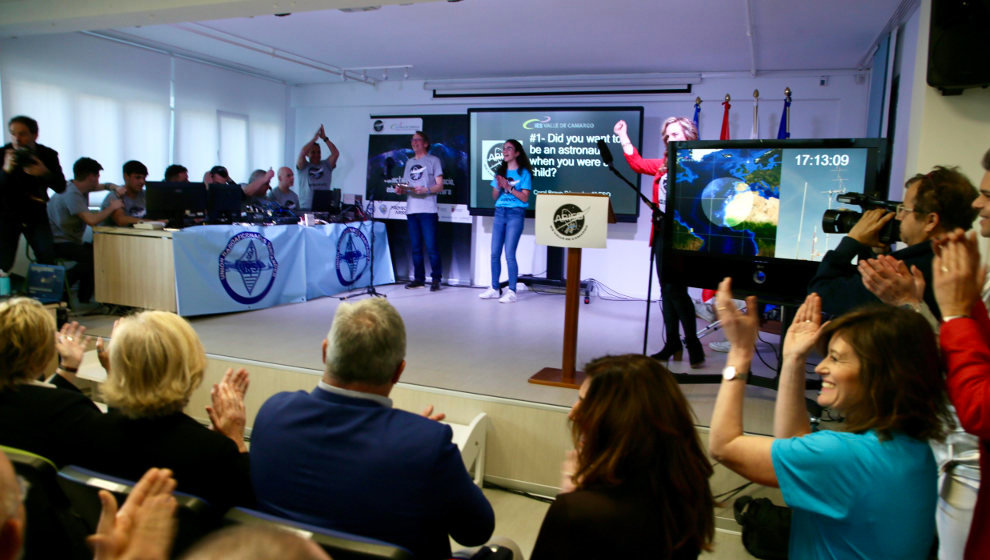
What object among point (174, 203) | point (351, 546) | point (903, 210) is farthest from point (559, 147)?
point (351, 546)

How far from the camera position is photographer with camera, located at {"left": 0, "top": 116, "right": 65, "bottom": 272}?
14.7 ft

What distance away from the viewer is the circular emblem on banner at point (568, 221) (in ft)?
10.5

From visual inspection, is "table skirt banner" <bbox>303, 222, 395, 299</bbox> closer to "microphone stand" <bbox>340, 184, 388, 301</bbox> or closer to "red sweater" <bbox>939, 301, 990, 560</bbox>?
"microphone stand" <bbox>340, 184, 388, 301</bbox>

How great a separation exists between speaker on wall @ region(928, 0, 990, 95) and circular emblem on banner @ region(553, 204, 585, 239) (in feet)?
5.27

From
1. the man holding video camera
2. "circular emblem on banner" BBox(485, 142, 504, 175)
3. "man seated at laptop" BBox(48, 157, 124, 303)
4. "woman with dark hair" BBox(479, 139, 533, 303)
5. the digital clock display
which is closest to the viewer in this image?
the man holding video camera

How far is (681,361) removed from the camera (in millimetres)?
3869

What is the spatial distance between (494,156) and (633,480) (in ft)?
19.7

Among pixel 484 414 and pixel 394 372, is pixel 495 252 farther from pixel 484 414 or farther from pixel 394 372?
pixel 394 372

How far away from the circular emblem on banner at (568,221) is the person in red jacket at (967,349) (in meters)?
2.01

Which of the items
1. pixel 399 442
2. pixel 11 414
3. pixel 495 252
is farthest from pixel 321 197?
pixel 399 442

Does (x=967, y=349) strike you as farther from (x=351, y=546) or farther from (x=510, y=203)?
(x=510, y=203)

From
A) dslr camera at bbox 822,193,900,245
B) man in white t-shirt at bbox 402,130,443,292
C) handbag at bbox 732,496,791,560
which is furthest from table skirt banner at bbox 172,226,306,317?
dslr camera at bbox 822,193,900,245

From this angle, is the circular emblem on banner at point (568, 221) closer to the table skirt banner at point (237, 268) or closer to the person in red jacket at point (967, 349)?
the person in red jacket at point (967, 349)

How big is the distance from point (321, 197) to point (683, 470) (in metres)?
5.81
